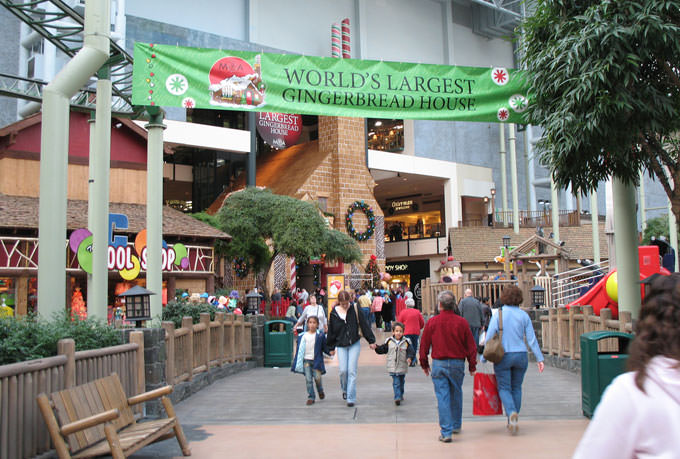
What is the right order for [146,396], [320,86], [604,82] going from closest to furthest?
1. [146,396]
2. [604,82]
3. [320,86]

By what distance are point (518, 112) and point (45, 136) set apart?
24.2 feet

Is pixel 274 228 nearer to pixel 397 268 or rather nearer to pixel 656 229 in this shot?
pixel 656 229

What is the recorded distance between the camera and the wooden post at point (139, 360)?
8.47 metres

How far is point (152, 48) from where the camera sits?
34.7ft

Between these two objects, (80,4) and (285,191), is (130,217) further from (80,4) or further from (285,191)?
(285,191)

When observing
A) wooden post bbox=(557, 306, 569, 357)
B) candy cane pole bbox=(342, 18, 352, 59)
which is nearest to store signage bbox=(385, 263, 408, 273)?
candy cane pole bbox=(342, 18, 352, 59)

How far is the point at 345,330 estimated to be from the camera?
32.7 ft

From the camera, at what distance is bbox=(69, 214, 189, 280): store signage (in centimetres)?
1398

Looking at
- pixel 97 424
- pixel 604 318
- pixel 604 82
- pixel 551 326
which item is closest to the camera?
pixel 97 424

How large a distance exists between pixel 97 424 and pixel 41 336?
1443mm

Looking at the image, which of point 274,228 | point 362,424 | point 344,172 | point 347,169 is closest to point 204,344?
point 362,424

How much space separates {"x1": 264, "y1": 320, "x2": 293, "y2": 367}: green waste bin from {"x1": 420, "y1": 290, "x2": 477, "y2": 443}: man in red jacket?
26.8 feet

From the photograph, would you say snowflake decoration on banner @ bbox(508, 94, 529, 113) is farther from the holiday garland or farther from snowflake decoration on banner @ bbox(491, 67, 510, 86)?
the holiday garland

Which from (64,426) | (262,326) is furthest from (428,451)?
(262,326)
